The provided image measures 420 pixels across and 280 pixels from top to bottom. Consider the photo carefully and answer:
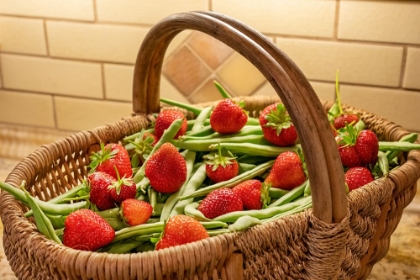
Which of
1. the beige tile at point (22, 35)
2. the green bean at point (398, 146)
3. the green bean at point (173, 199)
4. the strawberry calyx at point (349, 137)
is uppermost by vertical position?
the beige tile at point (22, 35)

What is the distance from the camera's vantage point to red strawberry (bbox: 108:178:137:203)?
31.2 inches

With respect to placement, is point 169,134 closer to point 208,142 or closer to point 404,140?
point 208,142

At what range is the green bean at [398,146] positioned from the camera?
2.82 feet

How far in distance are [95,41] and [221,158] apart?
0.56m

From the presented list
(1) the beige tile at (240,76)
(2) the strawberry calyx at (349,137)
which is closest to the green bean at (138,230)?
(2) the strawberry calyx at (349,137)

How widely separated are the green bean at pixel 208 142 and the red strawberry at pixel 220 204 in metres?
0.14

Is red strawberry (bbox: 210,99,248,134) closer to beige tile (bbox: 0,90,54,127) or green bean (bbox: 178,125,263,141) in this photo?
green bean (bbox: 178,125,263,141)

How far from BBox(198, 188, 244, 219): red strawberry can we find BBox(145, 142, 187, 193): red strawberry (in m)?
0.07

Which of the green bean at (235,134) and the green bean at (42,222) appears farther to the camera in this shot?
the green bean at (235,134)

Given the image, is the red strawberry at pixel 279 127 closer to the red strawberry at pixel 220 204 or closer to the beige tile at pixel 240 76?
the red strawberry at pixel 220 204

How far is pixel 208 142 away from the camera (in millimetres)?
905

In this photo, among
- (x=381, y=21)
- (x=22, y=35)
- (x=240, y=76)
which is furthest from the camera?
(x=22, y=35)

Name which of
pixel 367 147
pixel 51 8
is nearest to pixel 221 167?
pixel 367 147

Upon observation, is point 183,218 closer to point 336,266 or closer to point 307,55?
point 336,266
